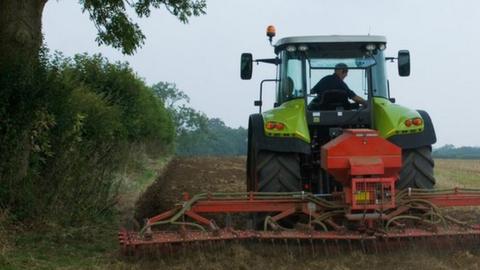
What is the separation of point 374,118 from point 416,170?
2.57ft

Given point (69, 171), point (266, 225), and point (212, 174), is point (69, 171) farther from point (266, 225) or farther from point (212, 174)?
point (212, 174)

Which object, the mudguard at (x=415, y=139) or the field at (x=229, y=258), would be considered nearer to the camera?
the field at (x=229, y=258)

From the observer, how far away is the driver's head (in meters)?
7.84

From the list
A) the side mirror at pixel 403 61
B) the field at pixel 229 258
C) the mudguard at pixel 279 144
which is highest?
the side mirror at pixel 403 61

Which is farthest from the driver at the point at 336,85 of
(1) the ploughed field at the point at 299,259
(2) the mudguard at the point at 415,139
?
(1) the ploughed field at the point at 299,259

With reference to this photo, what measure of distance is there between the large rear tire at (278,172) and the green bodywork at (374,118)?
0.24 metres

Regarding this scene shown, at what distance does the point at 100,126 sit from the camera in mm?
12062

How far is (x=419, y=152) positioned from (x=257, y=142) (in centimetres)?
177

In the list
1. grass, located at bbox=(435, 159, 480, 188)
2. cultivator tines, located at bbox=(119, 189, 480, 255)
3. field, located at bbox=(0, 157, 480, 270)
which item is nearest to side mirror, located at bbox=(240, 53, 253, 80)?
cultivator tines, located at bbox=(119, 189, 480, 255)

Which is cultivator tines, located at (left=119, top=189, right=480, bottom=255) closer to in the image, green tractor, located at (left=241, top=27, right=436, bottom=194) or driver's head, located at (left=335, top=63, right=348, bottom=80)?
green tractor, located at (left=241, top=27, right=436, bottom=194)

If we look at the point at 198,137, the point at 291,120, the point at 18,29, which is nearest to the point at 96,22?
the point at 18,29

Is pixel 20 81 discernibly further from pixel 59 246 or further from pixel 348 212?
pixel 348 212

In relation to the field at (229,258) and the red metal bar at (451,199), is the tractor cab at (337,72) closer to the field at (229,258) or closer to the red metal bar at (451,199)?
the red metal bar at (451,199)

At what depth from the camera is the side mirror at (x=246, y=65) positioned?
347 inches
